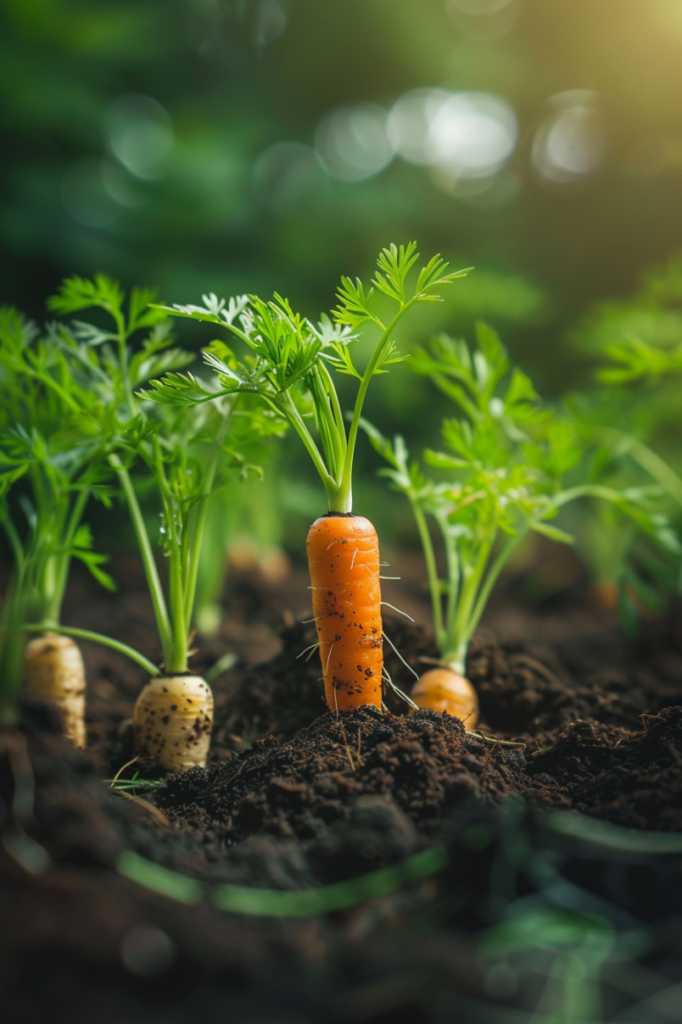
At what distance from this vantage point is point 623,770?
2.89ft

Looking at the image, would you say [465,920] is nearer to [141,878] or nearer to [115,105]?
[141,878]

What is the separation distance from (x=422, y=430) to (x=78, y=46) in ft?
8.74

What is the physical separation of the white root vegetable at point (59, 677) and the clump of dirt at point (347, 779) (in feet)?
1.34

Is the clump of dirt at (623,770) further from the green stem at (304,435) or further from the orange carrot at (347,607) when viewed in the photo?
the green stem at (304,435)

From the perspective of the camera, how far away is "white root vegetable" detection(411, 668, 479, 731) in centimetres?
127

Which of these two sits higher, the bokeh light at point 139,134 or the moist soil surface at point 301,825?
the bokeh light at point 139,134

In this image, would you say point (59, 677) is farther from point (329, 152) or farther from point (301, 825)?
point (329, 152)

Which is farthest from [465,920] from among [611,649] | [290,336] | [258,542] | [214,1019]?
[258,542]

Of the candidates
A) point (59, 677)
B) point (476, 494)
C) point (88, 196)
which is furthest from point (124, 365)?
point (88, 196)

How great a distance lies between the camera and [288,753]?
0.97 metres

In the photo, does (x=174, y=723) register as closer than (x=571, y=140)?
Yes

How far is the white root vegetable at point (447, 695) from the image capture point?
1.27 meters

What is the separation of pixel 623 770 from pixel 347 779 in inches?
14.8

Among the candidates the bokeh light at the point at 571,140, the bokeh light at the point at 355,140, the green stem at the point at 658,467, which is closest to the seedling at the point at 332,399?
the green stem at the point at 658,467
